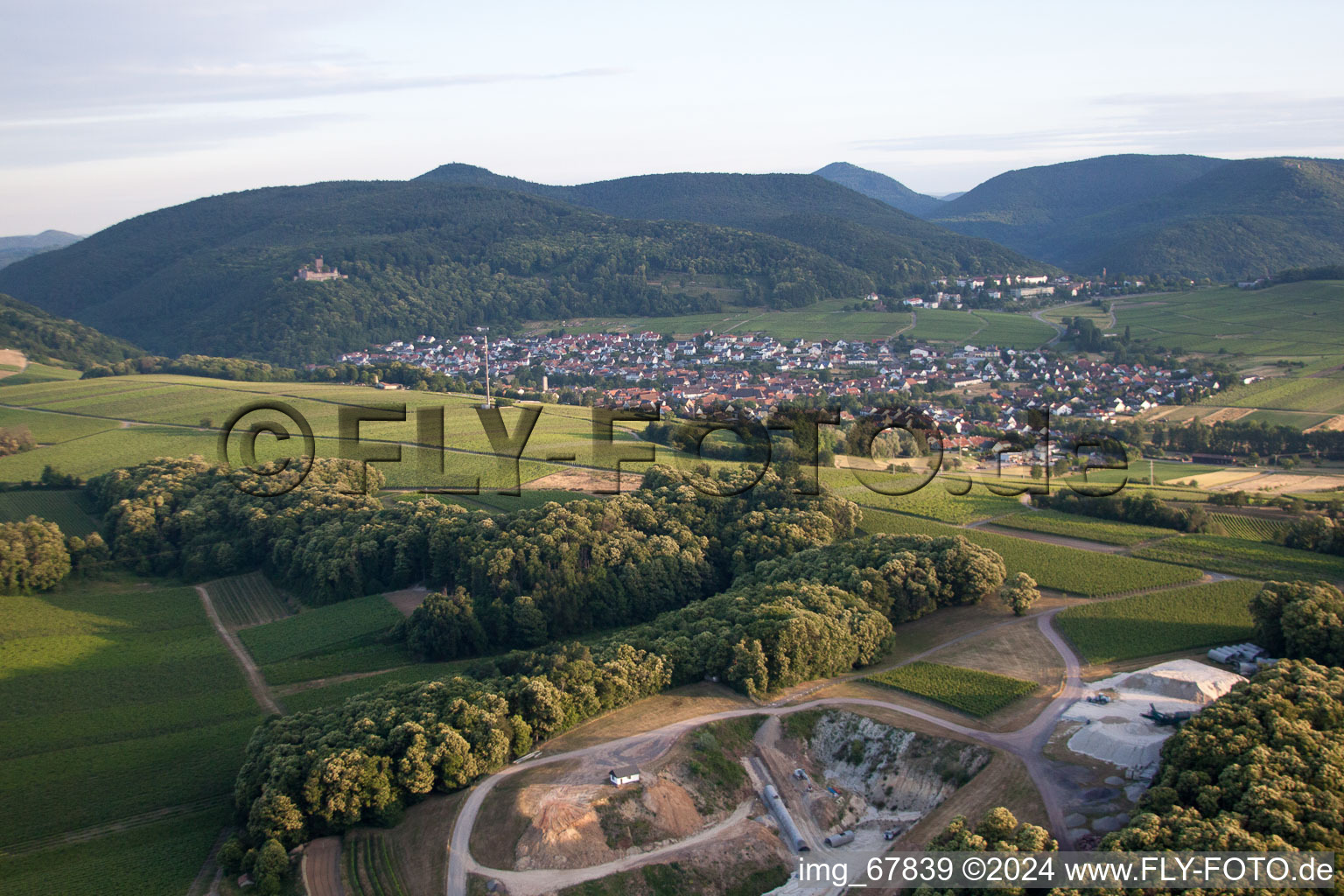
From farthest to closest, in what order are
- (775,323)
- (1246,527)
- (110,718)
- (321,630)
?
1. (775,323)
2. (1246,527)
3. (321,630)
4. (110,718)

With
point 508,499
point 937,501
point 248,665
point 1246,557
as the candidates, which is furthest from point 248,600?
point 1246,557

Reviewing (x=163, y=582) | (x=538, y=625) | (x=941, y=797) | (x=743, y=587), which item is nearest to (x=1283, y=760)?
(x=941, y=797)

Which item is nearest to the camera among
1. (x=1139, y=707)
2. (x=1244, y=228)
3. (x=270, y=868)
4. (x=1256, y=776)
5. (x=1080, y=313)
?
(x=1256, y=776)

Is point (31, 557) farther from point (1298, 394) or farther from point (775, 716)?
point (1298, 394)

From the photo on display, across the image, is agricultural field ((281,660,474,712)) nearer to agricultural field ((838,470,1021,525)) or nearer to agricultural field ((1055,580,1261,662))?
agricultural field ((1055,580,1261,662))

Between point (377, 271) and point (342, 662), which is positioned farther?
point (377, 271)

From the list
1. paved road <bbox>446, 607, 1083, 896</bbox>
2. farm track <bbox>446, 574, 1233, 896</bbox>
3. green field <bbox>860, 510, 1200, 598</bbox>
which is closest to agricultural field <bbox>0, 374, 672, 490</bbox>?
green field <bbox>860, 510, 1200, 598</bbox>

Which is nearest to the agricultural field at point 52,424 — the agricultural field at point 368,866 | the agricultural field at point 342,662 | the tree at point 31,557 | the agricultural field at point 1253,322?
the tree at point 31,557
